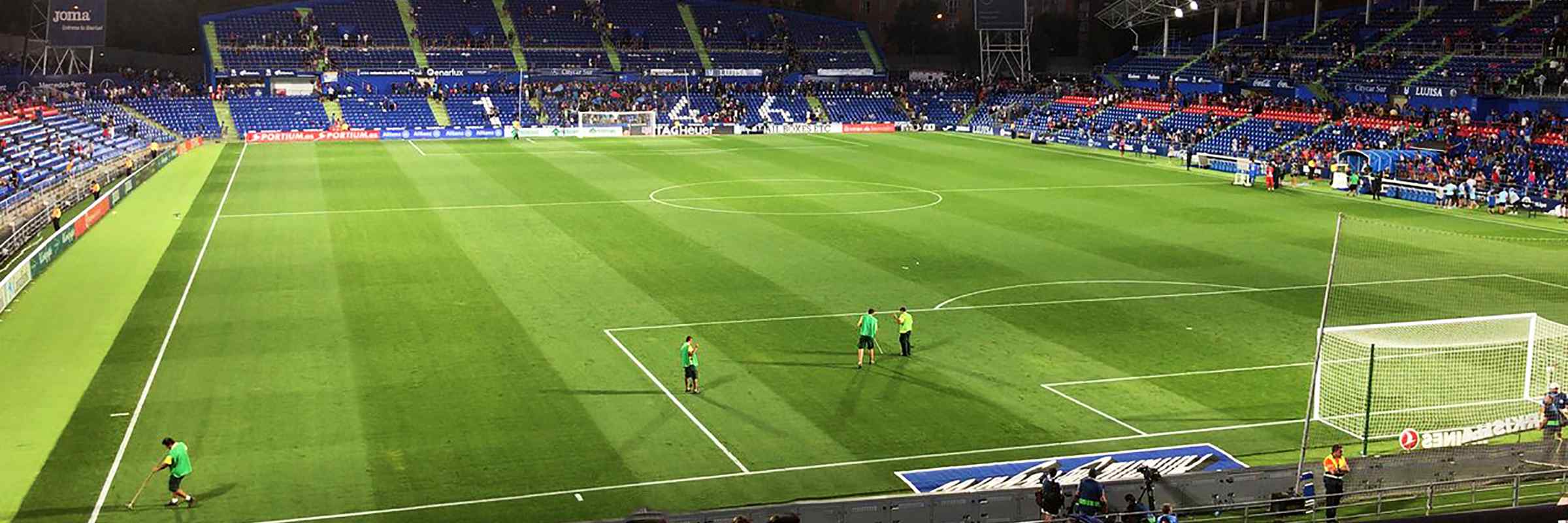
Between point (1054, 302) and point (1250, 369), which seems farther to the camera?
point (1054, 302)

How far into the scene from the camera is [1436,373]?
23.7m

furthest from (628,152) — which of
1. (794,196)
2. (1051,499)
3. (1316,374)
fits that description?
(1316,374)

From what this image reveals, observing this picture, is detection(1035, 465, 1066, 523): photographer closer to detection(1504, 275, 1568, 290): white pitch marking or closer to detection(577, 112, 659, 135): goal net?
detection(1504, 275, 1568, 290): white pitch marking

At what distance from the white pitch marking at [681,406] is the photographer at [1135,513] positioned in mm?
5769

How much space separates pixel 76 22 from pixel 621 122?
3393 cm

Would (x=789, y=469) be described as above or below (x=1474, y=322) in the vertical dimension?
below

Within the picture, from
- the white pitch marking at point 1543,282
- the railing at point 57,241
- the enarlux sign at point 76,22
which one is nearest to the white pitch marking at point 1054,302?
the white pitch marking at point 1543,282

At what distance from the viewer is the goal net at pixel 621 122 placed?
295 ft

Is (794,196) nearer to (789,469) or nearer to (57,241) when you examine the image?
(57,241)

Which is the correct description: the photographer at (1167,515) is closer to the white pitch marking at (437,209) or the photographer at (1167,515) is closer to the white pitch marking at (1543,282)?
the white pitch marking at (1543,282)

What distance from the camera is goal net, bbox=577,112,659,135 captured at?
89.8 meters

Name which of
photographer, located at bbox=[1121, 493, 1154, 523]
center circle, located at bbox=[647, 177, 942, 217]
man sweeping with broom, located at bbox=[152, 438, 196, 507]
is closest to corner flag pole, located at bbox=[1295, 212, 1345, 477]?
photographer, located at bbox=[1121, 493, 1154, 523]

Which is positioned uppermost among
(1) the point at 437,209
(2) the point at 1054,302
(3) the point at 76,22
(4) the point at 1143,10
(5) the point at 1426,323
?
(4) the point at 1143,10

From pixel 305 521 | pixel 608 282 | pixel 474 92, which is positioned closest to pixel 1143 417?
pixel 305 521
